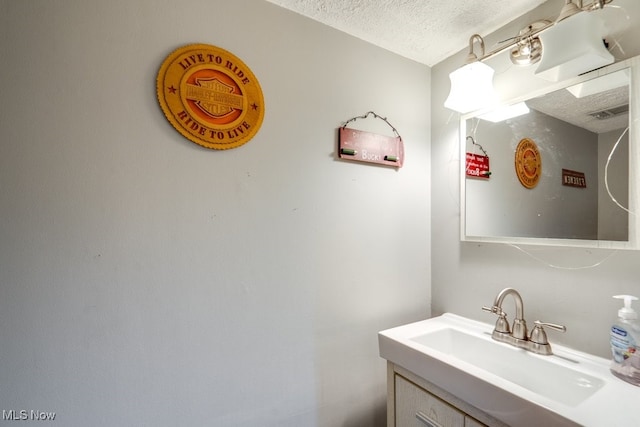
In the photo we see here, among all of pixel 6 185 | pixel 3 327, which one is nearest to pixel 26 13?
pixel 6 185

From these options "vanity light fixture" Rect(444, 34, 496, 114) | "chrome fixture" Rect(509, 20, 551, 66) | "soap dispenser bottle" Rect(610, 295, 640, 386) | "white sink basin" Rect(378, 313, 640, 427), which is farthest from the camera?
"vanity light fixture" Rect(444, 34, 496, 114)

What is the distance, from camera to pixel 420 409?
93 cm

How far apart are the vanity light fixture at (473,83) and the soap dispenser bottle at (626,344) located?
0.83m

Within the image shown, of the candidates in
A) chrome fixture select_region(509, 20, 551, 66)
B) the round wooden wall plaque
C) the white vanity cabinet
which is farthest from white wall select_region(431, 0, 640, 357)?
the white vanity cabinet

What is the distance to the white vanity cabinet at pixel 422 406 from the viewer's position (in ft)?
2.61

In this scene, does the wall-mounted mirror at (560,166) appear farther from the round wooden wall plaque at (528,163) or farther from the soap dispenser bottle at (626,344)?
the soap dispenser bottle at (626,344)

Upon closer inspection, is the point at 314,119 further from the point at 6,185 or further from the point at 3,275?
the point at 3,275

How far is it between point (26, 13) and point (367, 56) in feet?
3.75

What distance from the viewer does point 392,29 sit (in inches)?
46.5

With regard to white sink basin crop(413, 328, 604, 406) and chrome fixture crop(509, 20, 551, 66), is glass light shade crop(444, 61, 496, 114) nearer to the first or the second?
chrome fixture crop(509, 20, 551, 66)

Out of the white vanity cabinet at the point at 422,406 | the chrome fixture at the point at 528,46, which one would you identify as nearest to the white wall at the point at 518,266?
the chrome fixture at the point at 528,46

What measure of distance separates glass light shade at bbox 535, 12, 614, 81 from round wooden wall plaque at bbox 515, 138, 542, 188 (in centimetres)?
25

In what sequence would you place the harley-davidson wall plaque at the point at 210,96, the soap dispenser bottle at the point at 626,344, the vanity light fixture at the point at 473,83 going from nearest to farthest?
the soap dispenser bottle at the point at 626,344, the harley-davidson wall plaque at the point at 210,96, the vanity light fixture at the point at 473,83

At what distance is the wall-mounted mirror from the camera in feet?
2.77
